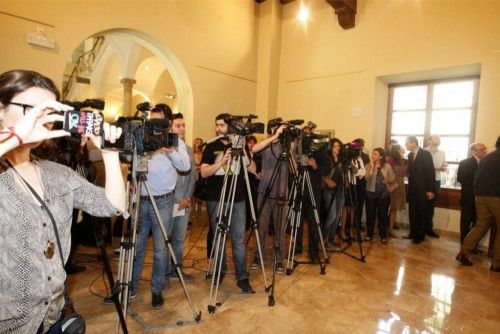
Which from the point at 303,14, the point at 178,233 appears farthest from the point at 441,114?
the point at 178,233

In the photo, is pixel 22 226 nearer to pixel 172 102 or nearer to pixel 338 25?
pixel 338 25

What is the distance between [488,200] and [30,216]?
4.29 m

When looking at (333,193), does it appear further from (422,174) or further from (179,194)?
(179,194)

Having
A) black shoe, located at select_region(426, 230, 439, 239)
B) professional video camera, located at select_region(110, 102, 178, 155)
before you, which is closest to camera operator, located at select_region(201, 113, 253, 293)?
professional video camera, located at select_region(110, 102, 178, 155)

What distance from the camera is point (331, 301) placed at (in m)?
2.63

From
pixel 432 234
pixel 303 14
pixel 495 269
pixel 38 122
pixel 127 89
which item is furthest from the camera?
pixel 127 89

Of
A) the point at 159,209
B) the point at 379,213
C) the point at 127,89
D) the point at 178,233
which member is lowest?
the point at 379,213

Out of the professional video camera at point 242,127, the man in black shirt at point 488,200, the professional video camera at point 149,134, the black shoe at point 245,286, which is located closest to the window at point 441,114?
the man in black shirt at point 488,200

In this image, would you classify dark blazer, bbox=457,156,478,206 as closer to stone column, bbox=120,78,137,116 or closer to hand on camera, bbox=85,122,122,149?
hand on camera, bbox=85,122,122,149

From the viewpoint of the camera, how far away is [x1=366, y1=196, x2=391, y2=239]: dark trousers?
4.58 meters

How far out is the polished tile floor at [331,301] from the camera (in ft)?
7.37

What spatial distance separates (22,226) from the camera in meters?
0.86

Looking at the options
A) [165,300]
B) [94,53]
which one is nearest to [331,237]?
[165,300]

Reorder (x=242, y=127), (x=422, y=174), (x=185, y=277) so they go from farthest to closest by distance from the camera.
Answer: (x=422, y=174), (x=185, y=277), (x=242, y=127)
